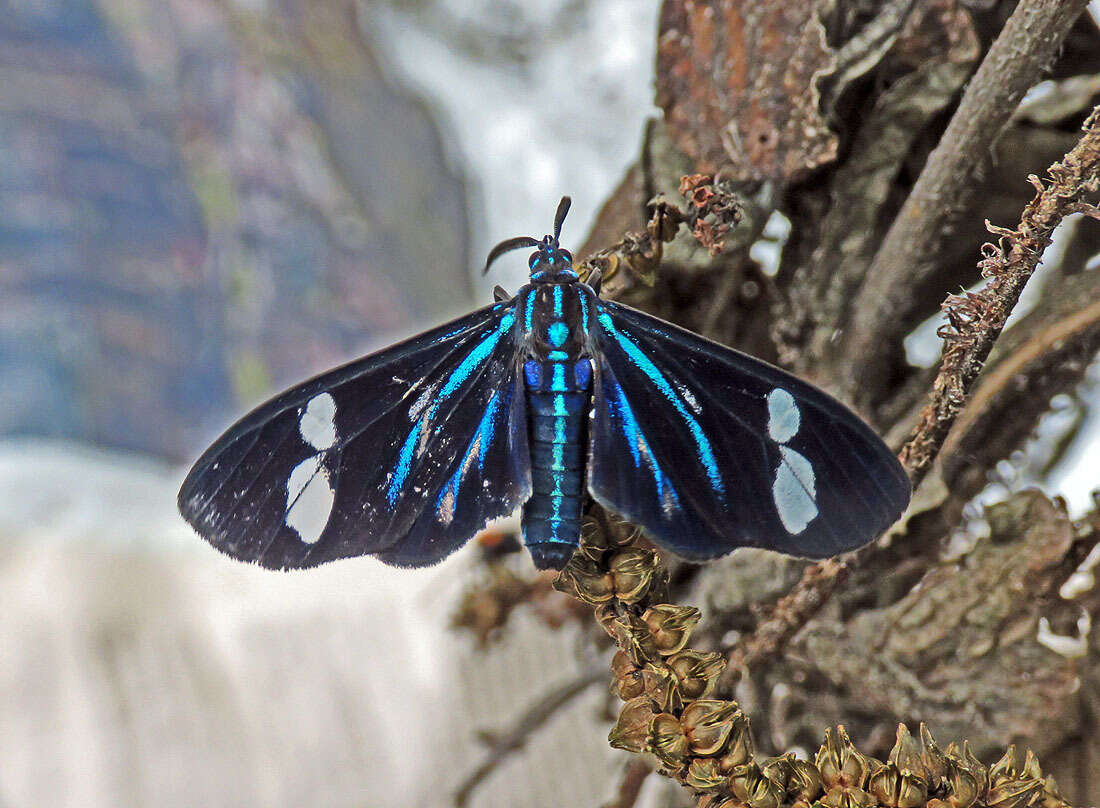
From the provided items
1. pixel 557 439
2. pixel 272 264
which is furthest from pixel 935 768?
pixel 272 264

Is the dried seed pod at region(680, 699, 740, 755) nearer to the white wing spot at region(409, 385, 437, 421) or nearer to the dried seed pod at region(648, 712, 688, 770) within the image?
the dried seed pod at region(648, 712, 688, 770)

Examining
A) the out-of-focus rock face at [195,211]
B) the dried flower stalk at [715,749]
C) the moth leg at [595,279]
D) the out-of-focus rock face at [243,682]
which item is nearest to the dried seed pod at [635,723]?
the dried flower stalk at [715,749]

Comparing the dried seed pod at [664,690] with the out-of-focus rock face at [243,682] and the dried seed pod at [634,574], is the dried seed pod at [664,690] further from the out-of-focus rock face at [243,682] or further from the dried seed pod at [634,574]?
the out-of-focus rock face at [243,682]

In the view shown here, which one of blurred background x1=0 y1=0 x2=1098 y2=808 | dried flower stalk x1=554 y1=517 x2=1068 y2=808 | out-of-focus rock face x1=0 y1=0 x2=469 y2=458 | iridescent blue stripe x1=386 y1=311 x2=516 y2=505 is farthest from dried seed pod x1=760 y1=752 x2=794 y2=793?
out-of-focus rock face x1=0 y1=0 x2=469 y2=458

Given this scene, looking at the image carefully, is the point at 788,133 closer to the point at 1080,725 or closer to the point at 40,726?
the point at 1080,725

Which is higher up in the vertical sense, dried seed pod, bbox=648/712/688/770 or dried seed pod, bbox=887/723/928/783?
dried seed pod, bbox=648/712/688/770

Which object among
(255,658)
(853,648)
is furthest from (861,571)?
(255,658)

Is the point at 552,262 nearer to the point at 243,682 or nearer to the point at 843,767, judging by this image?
the point at 843,767
